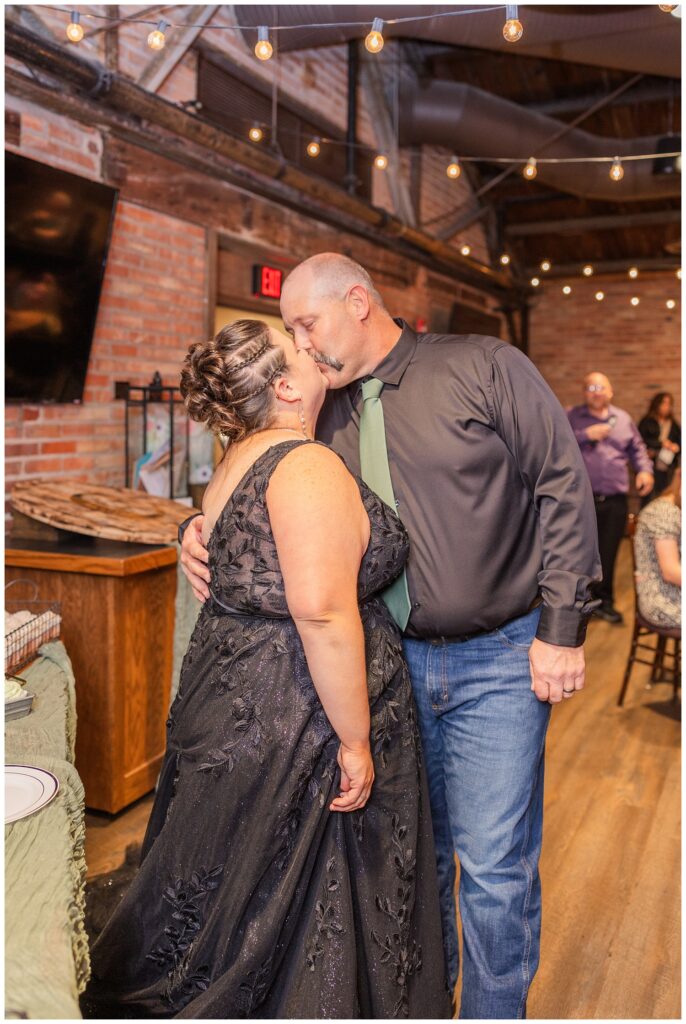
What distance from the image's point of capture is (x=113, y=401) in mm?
3965

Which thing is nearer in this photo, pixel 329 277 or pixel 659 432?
pixel 329 277

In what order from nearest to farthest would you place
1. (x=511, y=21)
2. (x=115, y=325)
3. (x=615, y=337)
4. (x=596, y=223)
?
1. (x=511, y=21)
2. (x=115, y=325)
3. (x=596, y=223)
4. (x=615, y=337)

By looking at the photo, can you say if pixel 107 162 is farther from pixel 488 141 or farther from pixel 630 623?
pixel 630 623

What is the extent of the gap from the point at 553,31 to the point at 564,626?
14.0 feet

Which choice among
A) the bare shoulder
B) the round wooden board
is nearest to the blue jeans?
the bare shoulder

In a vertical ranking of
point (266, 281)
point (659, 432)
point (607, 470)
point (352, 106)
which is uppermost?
point (352, 106)

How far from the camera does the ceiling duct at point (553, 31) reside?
394 centimetres

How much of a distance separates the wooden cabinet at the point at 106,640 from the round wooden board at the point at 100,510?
2.7 inches

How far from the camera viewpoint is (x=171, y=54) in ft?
13.7

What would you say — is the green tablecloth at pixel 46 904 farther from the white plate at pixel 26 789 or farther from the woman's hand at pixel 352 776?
the woman's hand at pixel 352 776

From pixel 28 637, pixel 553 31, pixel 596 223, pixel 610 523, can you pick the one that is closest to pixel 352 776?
pixel 28 637

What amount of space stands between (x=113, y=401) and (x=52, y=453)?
495 millimetres

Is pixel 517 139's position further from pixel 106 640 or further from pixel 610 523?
pixel 106 640

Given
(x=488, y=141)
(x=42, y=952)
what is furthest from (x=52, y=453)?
(x=488, y=141)
